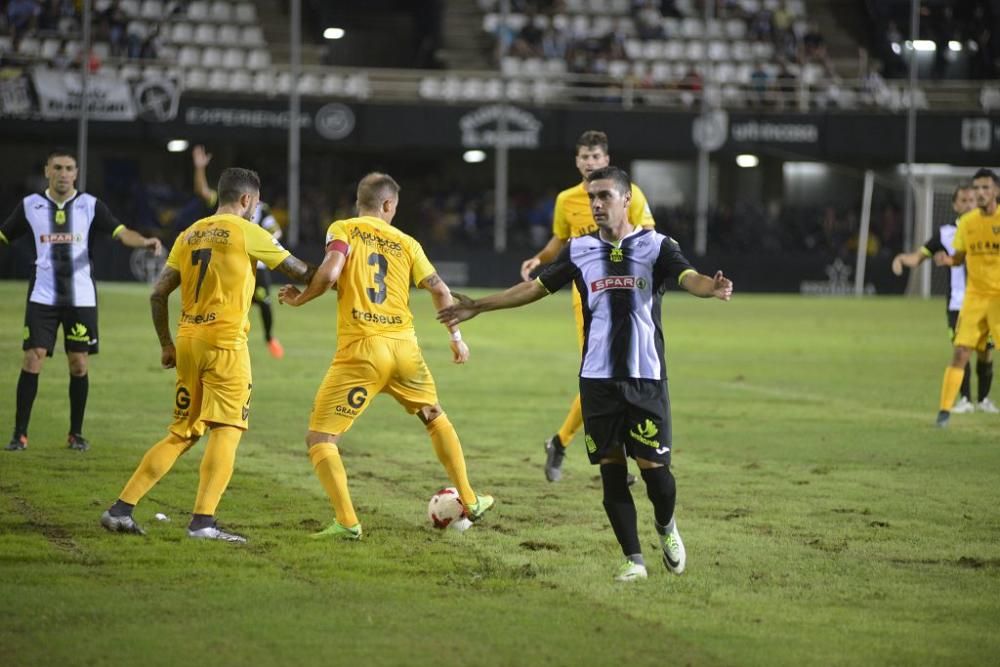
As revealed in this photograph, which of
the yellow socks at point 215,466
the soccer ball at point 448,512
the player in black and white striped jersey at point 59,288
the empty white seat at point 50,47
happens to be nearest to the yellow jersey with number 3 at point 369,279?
the yellow socks at point 215,466

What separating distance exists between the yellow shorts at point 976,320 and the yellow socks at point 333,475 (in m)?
A: 7.72

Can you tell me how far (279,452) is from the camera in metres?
11.8

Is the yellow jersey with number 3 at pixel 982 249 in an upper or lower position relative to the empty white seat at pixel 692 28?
lower

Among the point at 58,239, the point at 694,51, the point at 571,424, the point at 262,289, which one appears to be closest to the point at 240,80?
the point at 694,51

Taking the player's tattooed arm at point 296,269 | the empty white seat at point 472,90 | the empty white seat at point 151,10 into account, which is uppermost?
the empty white seat at point 151,10

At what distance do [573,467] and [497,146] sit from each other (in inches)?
1177

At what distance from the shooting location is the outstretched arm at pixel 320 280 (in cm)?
793

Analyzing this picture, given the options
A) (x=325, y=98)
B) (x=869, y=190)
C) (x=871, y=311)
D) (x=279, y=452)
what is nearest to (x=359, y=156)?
(x=325, y=98)

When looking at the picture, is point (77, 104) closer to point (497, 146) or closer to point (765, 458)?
point (497, 146)

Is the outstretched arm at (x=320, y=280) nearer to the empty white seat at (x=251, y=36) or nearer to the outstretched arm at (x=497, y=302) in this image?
the outstretched arm at (x=497, y=302)

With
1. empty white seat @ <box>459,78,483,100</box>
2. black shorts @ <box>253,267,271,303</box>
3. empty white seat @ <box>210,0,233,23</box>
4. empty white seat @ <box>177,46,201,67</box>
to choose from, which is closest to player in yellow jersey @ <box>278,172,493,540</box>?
black shorts @ <box>253,267,271,303</box>

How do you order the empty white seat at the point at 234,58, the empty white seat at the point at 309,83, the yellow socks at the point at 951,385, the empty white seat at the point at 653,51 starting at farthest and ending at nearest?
1. the empty white seat at the point at 653,51
2. the empty white seat at the point at 234,58
3. the empty white seat at the point at 309,83
4. the yellow socks at the point at 951,385

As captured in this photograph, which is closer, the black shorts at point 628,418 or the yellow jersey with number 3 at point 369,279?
the black shorts at point 628,418

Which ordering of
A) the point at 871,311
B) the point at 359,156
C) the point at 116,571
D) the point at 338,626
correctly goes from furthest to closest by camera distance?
the point at 359,156 → the point at 871,311 → the point at 116,571 → the point at 338,626
